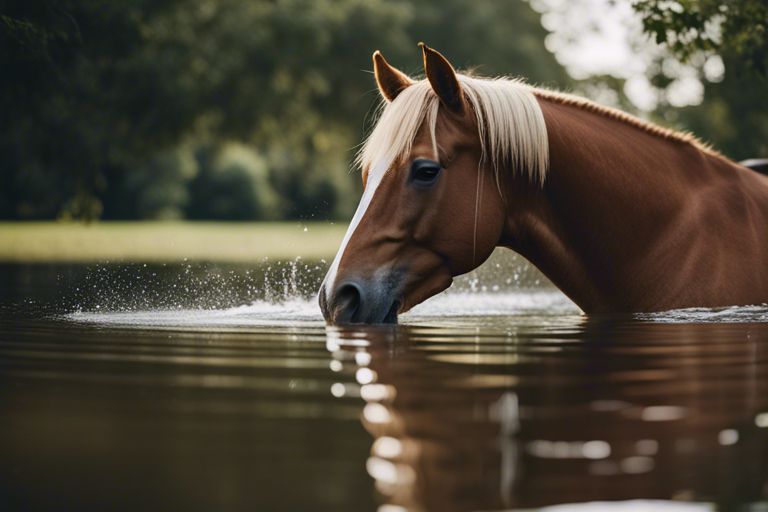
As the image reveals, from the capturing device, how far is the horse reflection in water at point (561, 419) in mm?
2316

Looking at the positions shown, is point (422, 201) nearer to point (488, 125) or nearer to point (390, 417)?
point (488, 125)

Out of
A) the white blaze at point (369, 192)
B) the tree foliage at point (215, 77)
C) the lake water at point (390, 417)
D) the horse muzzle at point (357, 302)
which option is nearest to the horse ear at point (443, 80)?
the white blaze at point (369, 192)

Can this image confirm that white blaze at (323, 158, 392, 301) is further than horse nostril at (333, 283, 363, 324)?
Yes

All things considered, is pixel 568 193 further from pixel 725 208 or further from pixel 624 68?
pixel 624 68

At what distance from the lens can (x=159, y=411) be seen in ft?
10.8

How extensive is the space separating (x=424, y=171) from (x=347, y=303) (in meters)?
0.73

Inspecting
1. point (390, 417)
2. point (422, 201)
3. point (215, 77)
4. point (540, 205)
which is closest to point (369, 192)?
point (422, 201)

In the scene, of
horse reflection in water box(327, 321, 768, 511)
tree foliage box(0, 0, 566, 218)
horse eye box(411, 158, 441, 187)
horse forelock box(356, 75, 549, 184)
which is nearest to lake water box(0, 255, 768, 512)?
horse reflection in water box(327, 321, 768, 511)

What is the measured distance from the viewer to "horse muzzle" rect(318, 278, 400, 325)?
502 centimetres

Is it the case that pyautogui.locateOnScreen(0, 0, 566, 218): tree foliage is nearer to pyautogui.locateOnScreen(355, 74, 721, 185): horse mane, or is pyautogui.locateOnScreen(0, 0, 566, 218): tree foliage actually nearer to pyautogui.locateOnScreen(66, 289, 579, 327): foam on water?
pyautogui.locateOnScreen(66, 289, 579, 327): foam on water

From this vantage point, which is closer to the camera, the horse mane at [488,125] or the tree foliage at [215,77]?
the horse mane at [488,125]

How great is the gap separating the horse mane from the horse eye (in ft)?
0.24

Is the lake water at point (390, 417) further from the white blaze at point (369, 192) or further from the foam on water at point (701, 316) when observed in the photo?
the white blaze at point (369, 192)

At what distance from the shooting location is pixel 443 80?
5312 millimetres
